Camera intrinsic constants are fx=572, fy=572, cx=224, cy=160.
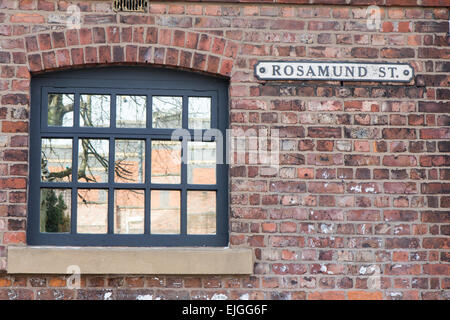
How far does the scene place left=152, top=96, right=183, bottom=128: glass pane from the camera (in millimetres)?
4719

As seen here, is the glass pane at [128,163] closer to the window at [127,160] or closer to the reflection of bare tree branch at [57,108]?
the window at [127,160]

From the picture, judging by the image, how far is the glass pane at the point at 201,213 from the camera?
4.66m

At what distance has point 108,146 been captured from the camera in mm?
4680

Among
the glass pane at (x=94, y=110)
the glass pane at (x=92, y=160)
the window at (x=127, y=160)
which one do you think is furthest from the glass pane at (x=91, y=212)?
the glass pane at (x=94, y=110)

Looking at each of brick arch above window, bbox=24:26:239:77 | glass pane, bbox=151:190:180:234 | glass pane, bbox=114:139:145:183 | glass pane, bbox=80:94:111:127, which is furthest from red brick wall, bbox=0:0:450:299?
glass pane, bbox=114:139:145:183

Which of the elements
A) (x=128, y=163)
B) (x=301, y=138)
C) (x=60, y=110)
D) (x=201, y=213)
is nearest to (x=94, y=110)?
(x=60, y=110)

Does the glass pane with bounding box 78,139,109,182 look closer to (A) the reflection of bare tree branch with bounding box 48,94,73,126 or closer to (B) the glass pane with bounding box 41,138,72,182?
(B) the glass pane with bounding box 41,138,72,182

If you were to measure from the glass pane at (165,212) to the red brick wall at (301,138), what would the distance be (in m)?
0.42

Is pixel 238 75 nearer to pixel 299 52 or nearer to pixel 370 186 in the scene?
pixel 299 52

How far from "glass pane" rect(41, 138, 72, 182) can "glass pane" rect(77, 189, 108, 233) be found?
198 mm

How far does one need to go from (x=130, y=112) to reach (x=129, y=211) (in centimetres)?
81

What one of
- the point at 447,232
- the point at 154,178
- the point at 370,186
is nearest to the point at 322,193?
the point at 370,186

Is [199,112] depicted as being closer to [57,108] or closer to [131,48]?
[131,48]

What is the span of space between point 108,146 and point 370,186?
2.15 meters
